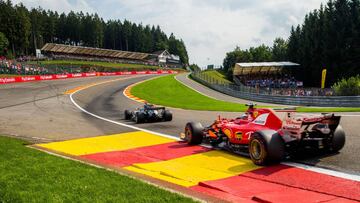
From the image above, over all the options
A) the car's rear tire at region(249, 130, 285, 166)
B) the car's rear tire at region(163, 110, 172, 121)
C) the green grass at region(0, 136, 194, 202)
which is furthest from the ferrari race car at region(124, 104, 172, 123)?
the car's rear tire at region(249, 130, 285, 166)

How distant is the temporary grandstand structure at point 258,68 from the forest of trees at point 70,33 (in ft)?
216

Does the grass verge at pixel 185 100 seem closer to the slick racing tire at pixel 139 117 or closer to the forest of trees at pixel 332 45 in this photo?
the slick racing tire at pixel 139 117

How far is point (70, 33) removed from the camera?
15025 cm

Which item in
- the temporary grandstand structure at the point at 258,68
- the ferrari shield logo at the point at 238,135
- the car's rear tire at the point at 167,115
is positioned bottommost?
the car's rear tire at the point at 167,115

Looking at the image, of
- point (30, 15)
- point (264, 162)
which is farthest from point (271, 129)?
point (30, 15)

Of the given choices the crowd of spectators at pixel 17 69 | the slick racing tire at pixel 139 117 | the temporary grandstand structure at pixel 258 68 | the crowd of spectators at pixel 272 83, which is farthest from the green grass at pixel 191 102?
the crowd of spectators at pixel 17 69

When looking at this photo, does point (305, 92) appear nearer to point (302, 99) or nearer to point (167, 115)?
point (302, 99)

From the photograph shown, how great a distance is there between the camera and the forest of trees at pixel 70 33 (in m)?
107

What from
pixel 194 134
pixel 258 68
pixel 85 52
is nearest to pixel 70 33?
pixel 85 52

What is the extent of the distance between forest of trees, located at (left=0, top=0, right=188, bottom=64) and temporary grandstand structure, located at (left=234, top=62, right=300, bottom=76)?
216 feet

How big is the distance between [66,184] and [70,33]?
151177mm

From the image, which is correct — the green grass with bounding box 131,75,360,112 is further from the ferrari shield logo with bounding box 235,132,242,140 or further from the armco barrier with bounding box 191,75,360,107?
the ferrari shield logo with bounding box 235,132,242,140

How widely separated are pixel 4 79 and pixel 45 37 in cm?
9350

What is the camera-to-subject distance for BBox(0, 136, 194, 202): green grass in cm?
631
